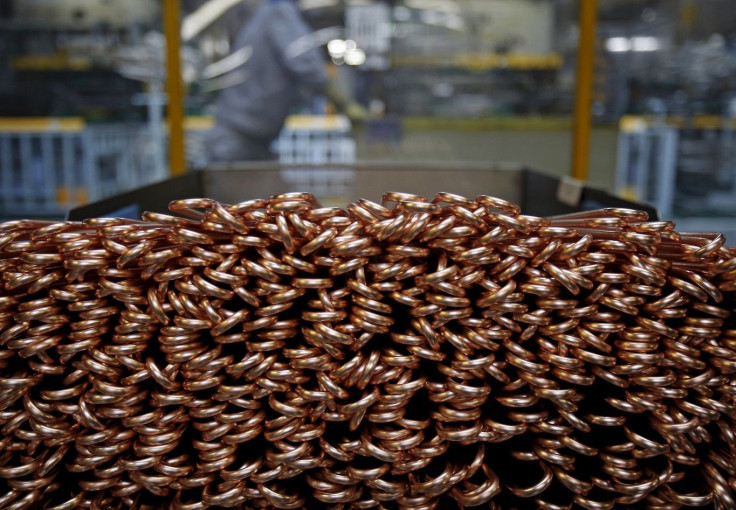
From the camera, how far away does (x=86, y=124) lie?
12.3 feet

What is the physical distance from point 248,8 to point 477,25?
4.31ft

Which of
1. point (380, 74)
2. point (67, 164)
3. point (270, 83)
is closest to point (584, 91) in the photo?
point (380, 74)

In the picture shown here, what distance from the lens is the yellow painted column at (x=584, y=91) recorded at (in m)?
3.18

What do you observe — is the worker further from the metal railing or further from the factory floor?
the metal railing

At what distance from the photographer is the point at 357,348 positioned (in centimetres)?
46

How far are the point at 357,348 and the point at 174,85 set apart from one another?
9.76 feet

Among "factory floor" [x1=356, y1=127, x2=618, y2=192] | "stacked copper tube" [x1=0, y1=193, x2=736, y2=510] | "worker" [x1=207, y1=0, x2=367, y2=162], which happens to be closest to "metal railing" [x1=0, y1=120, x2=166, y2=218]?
"worker" [x1=207, y1=0, x2=367, y2=162]

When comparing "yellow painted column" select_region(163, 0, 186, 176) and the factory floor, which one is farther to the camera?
the factory floor

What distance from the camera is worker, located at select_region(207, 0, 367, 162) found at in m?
3.46

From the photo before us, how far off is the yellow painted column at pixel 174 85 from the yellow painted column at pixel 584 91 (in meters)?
2.09

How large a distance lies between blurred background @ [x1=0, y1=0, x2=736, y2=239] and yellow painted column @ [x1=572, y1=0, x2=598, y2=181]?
0.04 feet

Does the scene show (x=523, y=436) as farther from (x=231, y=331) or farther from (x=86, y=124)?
(x=86, y=124)

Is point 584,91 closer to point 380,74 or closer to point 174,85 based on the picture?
point 380,74

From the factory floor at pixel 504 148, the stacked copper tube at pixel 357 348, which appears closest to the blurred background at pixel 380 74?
the factory floor at pixel 504 148
